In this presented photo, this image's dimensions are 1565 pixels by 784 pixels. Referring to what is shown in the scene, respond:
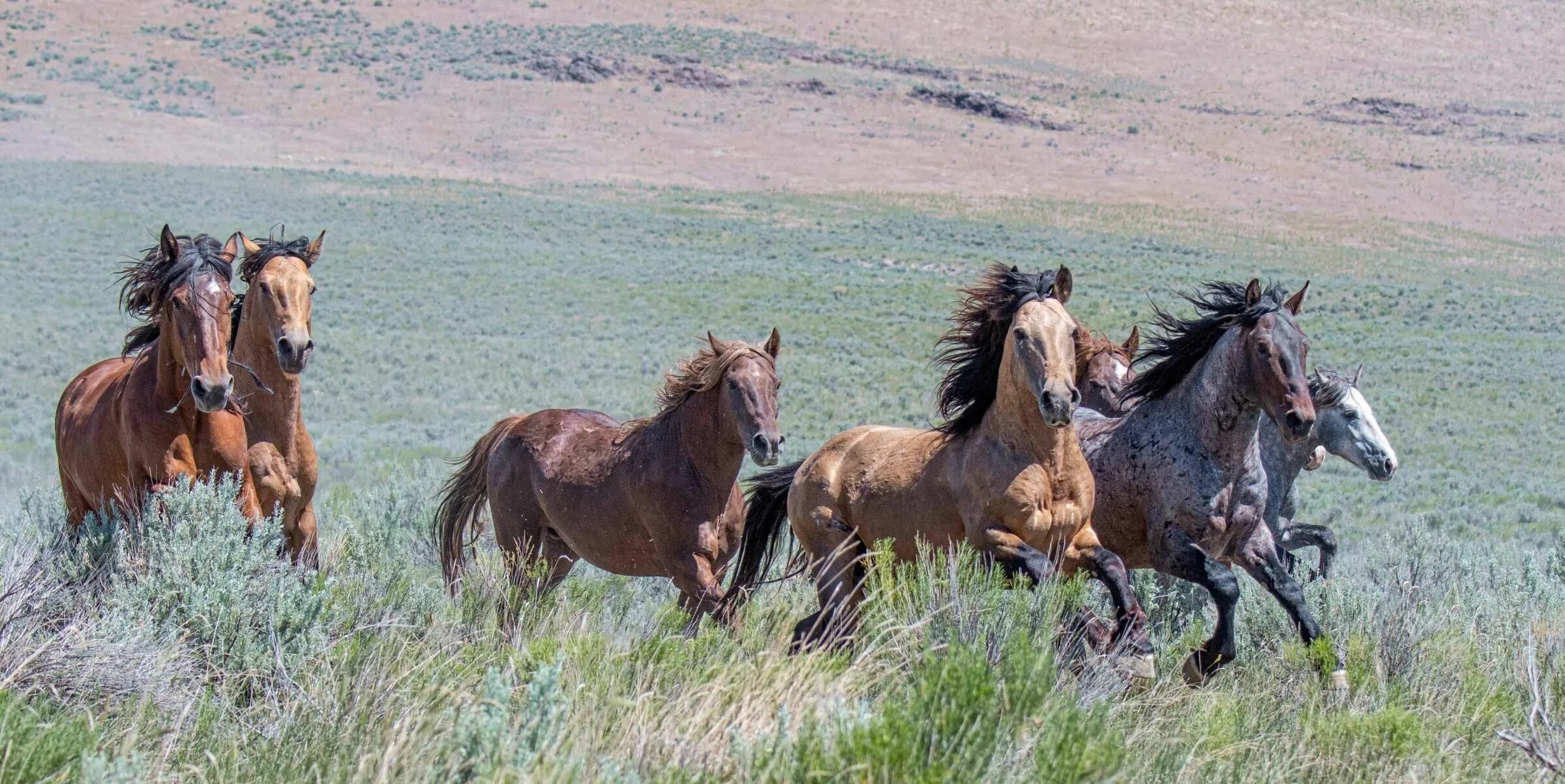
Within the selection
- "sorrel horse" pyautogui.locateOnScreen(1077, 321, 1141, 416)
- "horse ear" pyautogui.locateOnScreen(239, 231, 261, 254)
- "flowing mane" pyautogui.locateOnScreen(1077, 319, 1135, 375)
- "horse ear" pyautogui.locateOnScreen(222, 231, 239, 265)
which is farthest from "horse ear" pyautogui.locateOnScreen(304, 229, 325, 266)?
"sorrel horse" pyautogui.locateOnScreen(1077, 321, 1141, 416)

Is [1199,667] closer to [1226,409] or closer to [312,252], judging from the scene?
[1226,409]

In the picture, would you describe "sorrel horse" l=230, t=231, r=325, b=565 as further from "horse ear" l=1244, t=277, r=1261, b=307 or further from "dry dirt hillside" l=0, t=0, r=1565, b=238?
"dry dirt hillside" l=0, t=0, r=1565, b=238

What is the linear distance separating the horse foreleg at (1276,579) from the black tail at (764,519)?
2399mm

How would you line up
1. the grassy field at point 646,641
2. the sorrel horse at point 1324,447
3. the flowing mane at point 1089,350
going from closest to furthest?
1. the grassy field at point 646,641
2. the flowing mane at point 1089,350
3. the sorrel horse at point 1324,447

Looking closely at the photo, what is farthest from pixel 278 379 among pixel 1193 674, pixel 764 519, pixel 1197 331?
pixel 1197 331

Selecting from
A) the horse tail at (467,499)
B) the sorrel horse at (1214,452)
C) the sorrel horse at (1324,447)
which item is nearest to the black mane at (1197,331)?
the sorrel horse at (1214,452)

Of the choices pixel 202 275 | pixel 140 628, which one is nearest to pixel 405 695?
pixel 140 628

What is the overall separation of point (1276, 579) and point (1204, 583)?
0.47 m

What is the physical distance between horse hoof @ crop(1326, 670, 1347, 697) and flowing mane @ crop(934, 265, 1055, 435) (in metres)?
1.85

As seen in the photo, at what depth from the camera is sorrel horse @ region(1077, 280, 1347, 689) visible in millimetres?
6605

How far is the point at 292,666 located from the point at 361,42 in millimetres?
71536

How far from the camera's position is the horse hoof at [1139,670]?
5.50m

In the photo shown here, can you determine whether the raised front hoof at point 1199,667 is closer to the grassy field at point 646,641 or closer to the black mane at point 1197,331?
the grassy field at point 646,641

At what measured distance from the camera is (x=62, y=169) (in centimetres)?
4516
